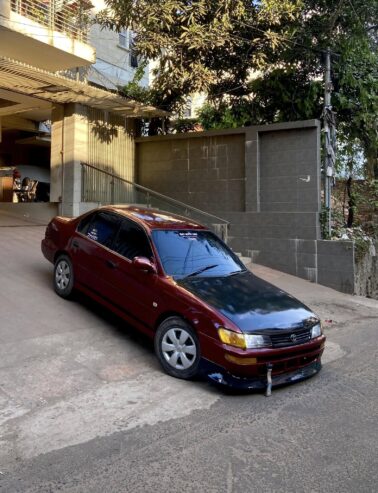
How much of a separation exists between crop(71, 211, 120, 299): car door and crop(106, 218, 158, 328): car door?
13 cm

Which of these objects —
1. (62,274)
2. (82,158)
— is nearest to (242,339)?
(62,274)

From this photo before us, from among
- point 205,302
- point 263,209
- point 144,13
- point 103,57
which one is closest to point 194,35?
point 144,13

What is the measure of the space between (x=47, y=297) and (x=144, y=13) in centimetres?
723

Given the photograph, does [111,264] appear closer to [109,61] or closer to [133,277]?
[133,277]

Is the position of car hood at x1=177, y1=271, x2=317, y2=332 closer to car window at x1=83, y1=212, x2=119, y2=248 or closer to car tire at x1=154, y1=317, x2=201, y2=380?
car tire at x1=154, y1=317, x2=201, y2=380

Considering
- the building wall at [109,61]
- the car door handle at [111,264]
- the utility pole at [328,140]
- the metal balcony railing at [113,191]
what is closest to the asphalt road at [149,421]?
the car door handle at [111,264]

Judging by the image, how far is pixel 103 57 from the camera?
16656mm

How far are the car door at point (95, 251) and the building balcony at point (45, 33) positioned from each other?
19.1ft

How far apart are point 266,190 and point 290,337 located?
8.05 m

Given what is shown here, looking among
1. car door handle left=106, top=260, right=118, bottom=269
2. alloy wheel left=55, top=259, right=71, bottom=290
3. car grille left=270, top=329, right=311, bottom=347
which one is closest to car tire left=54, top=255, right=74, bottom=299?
alloy wheel left=55, top=259, right=71, bottom=290

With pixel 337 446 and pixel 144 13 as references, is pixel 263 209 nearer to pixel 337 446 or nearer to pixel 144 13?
pixel 144 13

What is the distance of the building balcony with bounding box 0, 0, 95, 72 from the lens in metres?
10.6

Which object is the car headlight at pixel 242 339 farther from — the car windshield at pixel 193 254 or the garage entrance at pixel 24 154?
the garage entrance at pixel 24 154

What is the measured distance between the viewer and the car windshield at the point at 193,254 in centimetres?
582
